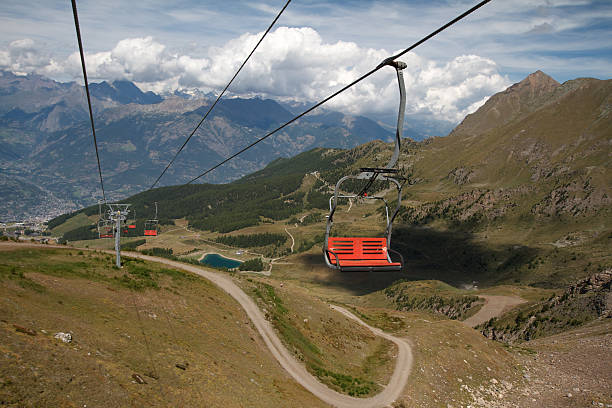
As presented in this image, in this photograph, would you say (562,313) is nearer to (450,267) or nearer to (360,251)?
(360,251)

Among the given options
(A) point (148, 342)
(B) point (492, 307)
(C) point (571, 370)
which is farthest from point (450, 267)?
(A) point (148, 342)

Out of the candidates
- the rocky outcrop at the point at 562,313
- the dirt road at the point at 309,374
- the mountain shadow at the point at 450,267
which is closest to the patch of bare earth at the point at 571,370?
the rocky outcrop at the point at 562,313

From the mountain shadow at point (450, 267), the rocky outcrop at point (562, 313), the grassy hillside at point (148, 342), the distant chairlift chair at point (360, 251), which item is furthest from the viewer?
the mountain shadow at point (450, 267)

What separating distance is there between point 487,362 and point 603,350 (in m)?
13.6

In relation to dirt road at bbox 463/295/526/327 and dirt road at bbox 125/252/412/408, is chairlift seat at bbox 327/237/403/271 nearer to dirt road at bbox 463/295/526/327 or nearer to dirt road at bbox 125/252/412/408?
dirt road at bbox 125/252/412/408

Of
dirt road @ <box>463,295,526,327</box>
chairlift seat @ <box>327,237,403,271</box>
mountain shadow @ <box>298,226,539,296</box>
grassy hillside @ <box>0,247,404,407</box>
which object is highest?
chairlift seat @ <box>327,237,403,271</box>

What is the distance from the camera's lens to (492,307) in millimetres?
83438

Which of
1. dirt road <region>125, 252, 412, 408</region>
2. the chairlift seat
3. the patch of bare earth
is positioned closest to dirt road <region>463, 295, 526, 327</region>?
the patch of bare earth

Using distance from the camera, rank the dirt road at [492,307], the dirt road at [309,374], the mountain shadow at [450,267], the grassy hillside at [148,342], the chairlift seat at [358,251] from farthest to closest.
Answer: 1. the mountain shadow at [450,267]
2. the dirt road at [492,307]
3. the dirt road at [309,374]
4. the chairlift seat at [358,251]
5. the grassy hillside at [148,342]

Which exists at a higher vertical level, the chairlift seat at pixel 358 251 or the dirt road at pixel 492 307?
the chairlift seat at pixel 358 251

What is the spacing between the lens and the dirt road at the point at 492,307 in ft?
259

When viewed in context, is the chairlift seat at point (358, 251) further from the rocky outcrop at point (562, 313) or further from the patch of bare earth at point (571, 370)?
the rocky outcrop at point (562, 313)

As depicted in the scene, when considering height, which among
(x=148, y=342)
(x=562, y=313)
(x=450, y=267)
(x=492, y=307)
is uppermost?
(x=148, y=342)

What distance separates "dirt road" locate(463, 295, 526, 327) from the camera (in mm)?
78938
